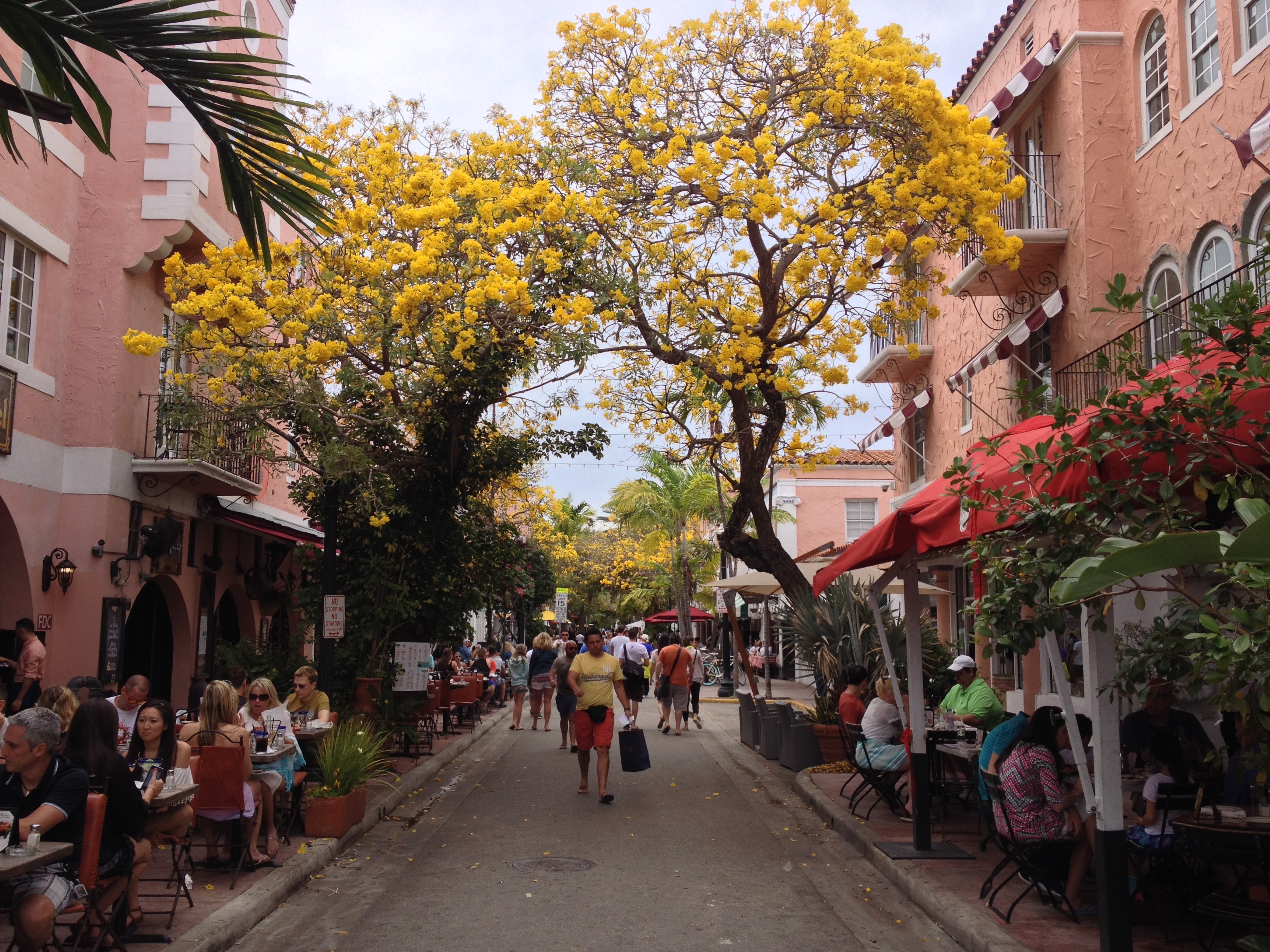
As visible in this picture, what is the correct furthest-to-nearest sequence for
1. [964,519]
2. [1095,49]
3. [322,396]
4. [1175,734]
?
[1095,49] → [322,396] → [1175,734] → [964,519]

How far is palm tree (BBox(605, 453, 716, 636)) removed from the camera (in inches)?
1688

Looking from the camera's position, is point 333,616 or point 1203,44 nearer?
point 333,616

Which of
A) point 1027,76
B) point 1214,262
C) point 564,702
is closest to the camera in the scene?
point 1214,262

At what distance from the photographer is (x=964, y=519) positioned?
7332mm

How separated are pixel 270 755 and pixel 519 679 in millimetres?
13399

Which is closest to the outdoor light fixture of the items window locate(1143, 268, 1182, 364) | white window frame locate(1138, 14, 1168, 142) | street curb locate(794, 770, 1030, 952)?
street curb locate(794, 770, 1030, 952)

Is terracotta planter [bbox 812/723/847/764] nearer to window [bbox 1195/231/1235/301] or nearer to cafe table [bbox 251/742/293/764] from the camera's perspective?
window [bbox 1195/231/1235/301]

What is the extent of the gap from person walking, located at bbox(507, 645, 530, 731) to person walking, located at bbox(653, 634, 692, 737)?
2.69 meters

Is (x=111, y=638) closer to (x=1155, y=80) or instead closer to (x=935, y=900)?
(x=935, y=900)

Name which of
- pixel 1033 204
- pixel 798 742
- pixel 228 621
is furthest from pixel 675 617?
pixel 1033 204

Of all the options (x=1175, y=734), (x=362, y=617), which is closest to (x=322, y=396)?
(x=362, y=617)

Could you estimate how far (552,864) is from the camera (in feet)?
30.6

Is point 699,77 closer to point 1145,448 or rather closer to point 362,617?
point 362,617

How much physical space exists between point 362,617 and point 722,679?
20.4 meters
